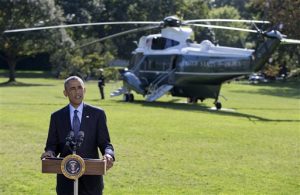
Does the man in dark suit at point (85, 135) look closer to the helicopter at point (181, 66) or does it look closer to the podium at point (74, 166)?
the podium at point (74, 166)

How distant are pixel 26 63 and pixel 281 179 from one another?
72078 millimetres

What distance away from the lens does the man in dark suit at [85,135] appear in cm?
573

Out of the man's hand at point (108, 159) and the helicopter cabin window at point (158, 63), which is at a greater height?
the man's hand at point (108, 159)

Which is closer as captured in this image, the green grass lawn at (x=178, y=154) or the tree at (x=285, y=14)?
the green grass lawn at (x=178, y=154)

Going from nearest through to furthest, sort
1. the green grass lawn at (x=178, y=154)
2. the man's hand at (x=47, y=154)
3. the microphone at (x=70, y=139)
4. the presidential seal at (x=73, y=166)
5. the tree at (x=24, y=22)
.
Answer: the presidential seal at (x=73, y=166) → the microphone at (x=70, y=139) → the man's hand at (x=47, y=154) → the green grass lawn at (x=178, y=154) → the tree at (x=24, y=22)

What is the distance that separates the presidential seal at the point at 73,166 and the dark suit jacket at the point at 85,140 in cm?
39

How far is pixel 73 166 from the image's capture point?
531 centimetres

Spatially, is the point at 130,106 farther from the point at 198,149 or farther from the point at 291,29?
the point at 291,29

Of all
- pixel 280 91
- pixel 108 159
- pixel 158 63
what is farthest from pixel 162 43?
pixel 108 159

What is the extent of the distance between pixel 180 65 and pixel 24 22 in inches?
1010

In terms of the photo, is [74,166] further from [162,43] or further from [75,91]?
[162,43]

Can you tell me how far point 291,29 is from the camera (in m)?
49.9

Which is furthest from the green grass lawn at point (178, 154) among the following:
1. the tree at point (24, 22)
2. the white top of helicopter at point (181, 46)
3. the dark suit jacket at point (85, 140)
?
the tree at point (24, 22)

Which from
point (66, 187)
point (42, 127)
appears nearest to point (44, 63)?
point (42, 127)
